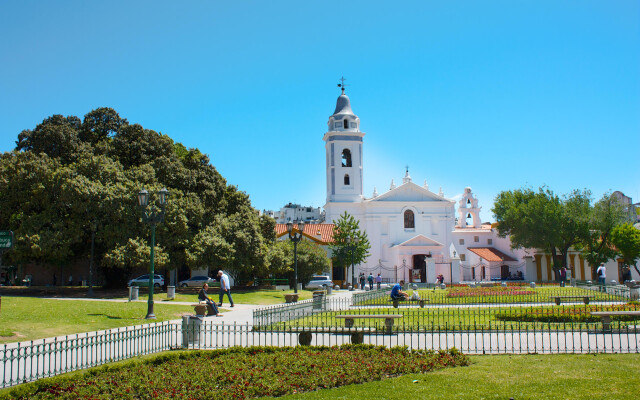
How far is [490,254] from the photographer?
5794 cm

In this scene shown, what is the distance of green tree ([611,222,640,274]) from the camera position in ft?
149

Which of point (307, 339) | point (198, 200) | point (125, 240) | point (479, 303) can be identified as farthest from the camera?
point (198, 200)

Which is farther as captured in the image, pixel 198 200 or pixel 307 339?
pixel 198 200

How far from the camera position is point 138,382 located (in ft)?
27.7

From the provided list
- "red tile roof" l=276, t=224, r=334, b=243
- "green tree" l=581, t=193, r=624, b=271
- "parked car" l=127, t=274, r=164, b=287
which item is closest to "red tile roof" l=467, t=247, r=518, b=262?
"green tree" l=581, t=193, r=624, b=271

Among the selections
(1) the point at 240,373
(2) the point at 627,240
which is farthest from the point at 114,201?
(2) the point at 627,240

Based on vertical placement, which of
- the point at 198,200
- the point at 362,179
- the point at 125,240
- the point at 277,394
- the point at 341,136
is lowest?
the point at 277,394

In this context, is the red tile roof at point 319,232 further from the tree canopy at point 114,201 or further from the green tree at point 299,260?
the tree canopy at point 114,201

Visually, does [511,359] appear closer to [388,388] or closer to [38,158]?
[388,388]

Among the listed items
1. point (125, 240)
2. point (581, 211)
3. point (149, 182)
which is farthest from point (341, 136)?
point (125, 240)

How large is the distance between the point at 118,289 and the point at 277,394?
2534 centimetres

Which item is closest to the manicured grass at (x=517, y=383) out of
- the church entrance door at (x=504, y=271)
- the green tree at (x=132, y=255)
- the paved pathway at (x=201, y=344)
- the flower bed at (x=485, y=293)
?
the paved pathway at (x=201, y=344)

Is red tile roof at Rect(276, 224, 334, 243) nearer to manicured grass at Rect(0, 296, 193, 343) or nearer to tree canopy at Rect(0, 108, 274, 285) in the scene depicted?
tree canopy at Rect(0, 108, 274, 285)

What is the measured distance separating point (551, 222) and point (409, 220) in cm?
1499
